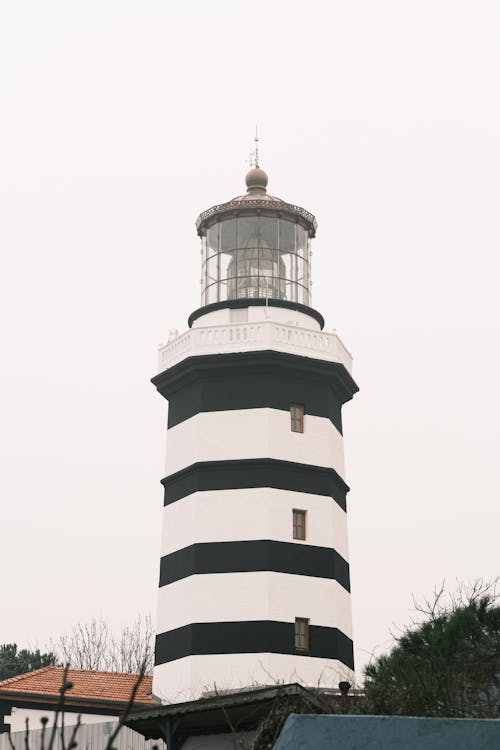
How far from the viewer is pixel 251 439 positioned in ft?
99.6

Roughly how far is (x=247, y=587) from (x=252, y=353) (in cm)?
628

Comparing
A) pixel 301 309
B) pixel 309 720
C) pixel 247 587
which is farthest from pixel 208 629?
pixel 309 720

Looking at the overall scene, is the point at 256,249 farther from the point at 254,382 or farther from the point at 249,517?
the point at 249,517

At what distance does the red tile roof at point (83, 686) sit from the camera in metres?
30.5

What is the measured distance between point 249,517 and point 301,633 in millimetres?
3197

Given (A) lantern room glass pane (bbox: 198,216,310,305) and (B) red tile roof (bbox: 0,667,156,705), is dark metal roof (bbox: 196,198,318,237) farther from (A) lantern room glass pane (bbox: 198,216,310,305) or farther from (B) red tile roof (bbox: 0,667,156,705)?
(B) red tile roof (bbox: 0,667,156,705)

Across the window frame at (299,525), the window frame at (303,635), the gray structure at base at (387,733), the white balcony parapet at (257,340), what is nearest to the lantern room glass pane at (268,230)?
the white balcony parapet at (257,340)

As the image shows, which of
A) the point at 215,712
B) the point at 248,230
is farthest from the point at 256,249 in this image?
the point at 215,712

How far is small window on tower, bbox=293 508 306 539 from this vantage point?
29.9 meters

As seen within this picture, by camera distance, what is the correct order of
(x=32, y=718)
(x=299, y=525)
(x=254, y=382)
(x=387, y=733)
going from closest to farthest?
(x=387, y=733)
(x=299, y=525)
(x=32, y=718)
(x=254, y=382)

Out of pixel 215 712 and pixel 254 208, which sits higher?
pixel 254 208

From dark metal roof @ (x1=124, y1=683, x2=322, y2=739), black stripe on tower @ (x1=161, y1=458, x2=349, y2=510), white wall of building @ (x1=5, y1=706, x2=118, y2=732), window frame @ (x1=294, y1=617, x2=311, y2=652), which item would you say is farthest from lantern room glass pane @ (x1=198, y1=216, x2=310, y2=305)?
dark metal roof @ (x1=124, y1=683, x2=322, y2=739)

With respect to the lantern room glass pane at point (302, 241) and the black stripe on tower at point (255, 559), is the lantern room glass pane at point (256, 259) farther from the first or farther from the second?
the black stripe on tower at point (255, 559)

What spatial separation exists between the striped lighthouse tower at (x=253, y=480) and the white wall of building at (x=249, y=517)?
29 millimetres
